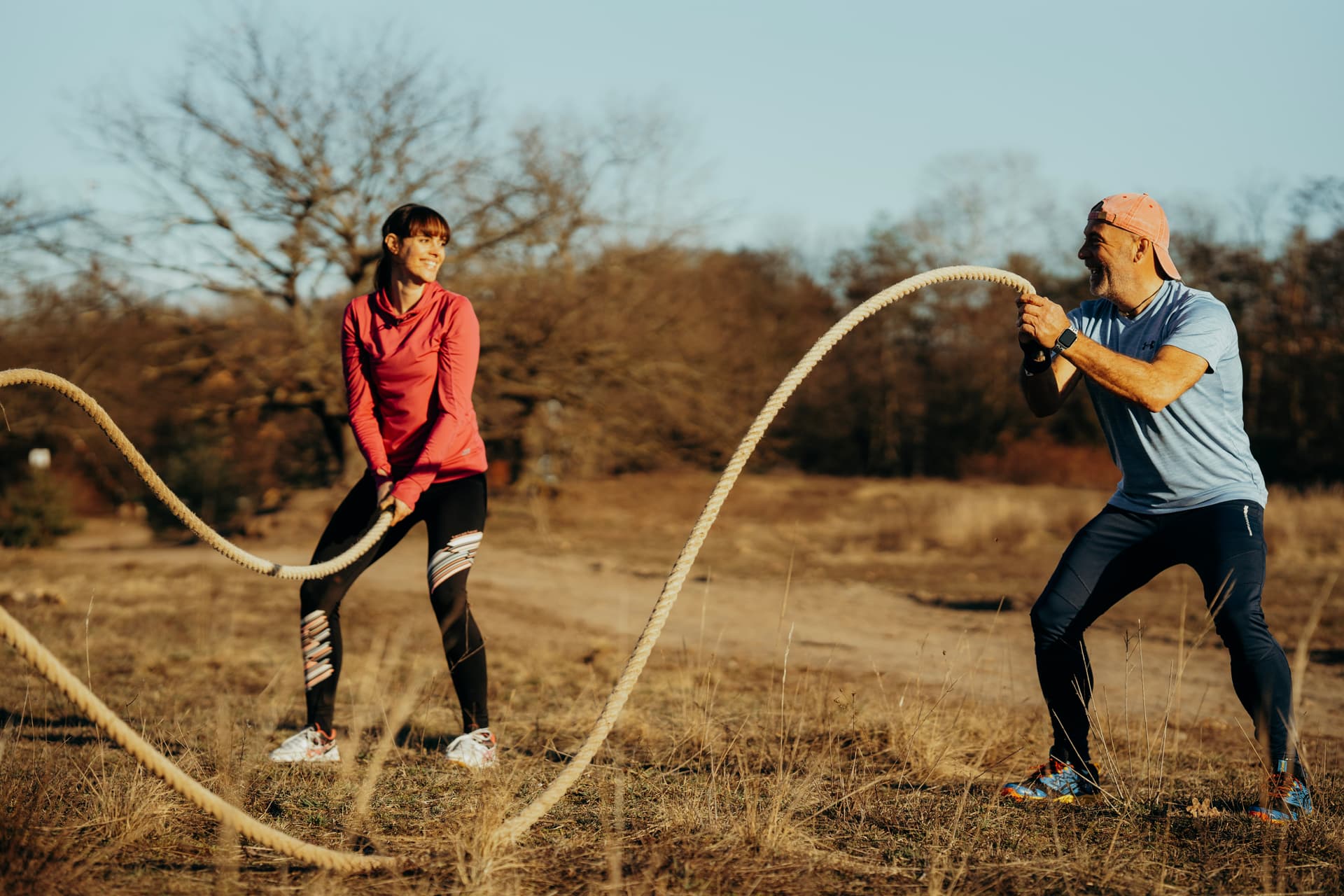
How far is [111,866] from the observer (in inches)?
113

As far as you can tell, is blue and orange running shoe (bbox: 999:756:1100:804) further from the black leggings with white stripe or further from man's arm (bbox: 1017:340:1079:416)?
the black leggings with white stripe

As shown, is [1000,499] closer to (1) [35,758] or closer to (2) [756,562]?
(2) [756,562]

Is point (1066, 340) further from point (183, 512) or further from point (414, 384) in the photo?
point (183, 512)

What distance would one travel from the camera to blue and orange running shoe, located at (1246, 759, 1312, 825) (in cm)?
335

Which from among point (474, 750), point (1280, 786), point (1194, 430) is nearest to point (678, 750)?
point (474, 750)

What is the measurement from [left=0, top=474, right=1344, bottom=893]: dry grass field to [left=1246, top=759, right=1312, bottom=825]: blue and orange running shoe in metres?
0.09

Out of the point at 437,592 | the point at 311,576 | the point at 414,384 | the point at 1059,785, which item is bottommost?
the point at 1059,785

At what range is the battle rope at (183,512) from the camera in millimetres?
3125

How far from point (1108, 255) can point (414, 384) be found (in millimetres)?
2602

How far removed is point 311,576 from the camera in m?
3.92

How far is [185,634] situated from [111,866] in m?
6.87

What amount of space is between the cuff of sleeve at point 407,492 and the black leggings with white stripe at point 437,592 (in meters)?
0.10

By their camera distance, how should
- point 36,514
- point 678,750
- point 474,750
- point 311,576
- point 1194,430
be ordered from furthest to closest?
point 36,514
point 678,750
point 474,750
point 311,576
point 1194,430

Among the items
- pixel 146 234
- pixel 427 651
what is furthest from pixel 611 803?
pixel 146 234
